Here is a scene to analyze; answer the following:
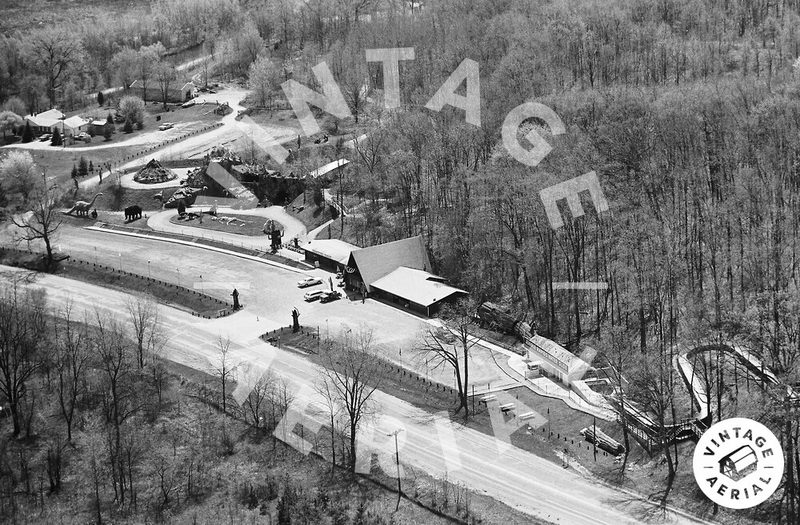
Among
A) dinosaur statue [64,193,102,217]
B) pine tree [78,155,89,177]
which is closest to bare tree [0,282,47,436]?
dinosaur statue [64,193,102,217]

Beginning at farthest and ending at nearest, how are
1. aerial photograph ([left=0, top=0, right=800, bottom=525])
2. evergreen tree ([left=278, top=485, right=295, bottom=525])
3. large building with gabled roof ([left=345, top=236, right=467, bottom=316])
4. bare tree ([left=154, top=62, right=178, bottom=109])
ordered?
bare tree ([left=154, top=62, right=178, bottom=109]), large building with gabled roof ([left=345, top=236, right=467, bottom=316]), aerial photograph ([left=0, top=0, right=800, bottom=525]), evergreen tree ([left=278, top=485, right=295, bottom=525])

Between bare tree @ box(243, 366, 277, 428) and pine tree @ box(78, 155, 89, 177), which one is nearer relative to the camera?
bare tree @ box(243, 366, 277, 428)

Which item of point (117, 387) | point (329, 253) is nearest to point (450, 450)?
point (117, 387)

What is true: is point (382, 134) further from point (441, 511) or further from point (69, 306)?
point (441, 511)

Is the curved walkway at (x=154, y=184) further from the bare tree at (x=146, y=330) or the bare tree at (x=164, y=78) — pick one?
the bare tree at (x=164, y=78)

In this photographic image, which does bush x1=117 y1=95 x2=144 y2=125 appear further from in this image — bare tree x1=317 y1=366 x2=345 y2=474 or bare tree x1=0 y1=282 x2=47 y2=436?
bare tree x1=317 y1=366 x2=345 y2=474

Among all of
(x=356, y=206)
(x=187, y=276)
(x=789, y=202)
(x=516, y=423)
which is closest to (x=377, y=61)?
(x=356, y=206)
